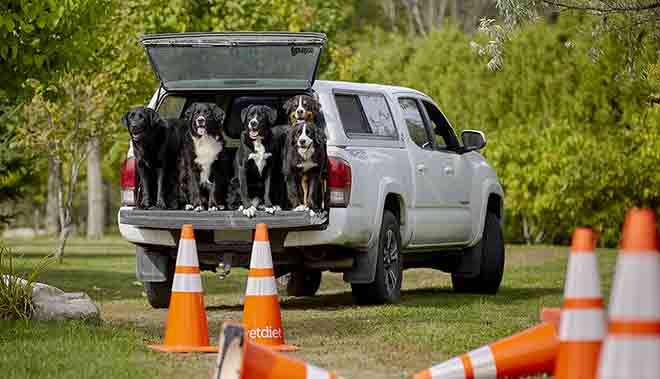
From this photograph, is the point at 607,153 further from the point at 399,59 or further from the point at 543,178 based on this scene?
the point at 399,59

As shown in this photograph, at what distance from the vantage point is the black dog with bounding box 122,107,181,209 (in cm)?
1116

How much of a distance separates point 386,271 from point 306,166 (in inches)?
62.6

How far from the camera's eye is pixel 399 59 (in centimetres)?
3347

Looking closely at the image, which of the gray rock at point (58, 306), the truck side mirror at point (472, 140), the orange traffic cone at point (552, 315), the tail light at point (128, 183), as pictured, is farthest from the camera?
the truck side mirror at point (472, 140)

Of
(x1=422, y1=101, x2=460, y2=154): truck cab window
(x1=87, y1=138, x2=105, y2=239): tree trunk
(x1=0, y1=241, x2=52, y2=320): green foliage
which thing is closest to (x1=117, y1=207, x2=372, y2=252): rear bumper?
(x1=0, y1=241, x2=52, y2=320): green foliage

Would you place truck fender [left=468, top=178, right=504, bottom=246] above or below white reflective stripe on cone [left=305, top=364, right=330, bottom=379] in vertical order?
above

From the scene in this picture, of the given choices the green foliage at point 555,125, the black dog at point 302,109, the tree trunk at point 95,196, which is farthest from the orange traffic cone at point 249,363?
the tree trunk at point 95,196

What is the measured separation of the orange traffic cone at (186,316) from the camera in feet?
28.8

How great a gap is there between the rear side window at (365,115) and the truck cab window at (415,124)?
1.23 feet

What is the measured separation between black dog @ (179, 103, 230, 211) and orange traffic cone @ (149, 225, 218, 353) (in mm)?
2391

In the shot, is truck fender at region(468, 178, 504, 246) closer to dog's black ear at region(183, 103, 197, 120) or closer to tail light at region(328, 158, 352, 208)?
tail light at region(328, 158, 352, 208)

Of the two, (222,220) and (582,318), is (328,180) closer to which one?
(222,220)

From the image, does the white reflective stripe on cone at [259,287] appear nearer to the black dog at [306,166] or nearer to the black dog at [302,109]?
the black dog at [306,166]

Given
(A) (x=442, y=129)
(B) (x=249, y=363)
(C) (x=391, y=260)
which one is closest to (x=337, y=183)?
(C) (x=391, y=260)
